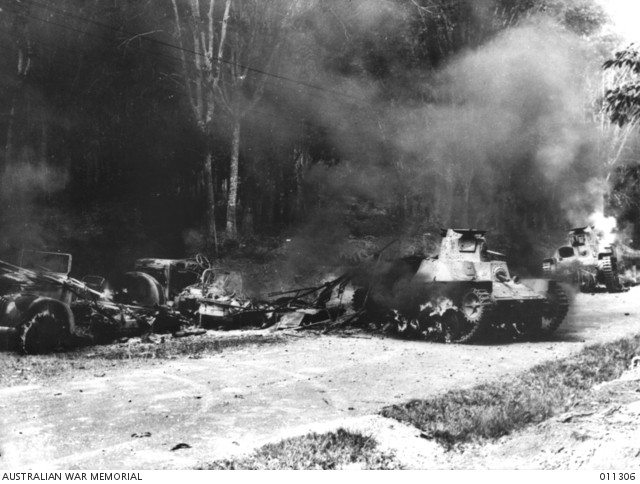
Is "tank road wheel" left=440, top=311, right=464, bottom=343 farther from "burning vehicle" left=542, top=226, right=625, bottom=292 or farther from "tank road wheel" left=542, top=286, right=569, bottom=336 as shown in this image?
"burning vehicle" left=542, top=226, right=625, bottom=292

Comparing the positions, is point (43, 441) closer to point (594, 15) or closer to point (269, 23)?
point (269, 23)

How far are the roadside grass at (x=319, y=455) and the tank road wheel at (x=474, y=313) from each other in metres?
2.27

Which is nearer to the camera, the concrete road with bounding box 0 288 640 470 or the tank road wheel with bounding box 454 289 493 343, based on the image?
the concrete road with bounding box 0 288 640 470

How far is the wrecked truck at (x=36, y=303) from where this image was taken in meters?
4.82

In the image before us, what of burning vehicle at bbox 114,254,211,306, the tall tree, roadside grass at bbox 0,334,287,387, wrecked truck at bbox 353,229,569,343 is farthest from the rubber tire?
the tall tree

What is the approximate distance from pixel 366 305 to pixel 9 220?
326cm

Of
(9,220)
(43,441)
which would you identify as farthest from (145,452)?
(9,220)

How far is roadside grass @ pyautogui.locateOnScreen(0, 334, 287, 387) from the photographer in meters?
4.70

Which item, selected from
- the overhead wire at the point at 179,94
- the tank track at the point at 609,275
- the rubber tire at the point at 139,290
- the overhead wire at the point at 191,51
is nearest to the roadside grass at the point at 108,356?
the rubber tire at the point at 139,290

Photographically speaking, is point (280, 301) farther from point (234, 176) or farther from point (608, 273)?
point (608, 273)

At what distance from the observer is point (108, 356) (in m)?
5.15

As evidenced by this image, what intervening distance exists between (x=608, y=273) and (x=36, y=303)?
5.91 metres

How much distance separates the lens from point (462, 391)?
18.6ft

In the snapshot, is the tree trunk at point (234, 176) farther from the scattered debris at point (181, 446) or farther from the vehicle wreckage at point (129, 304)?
the scattered debris at point (181, 446)
